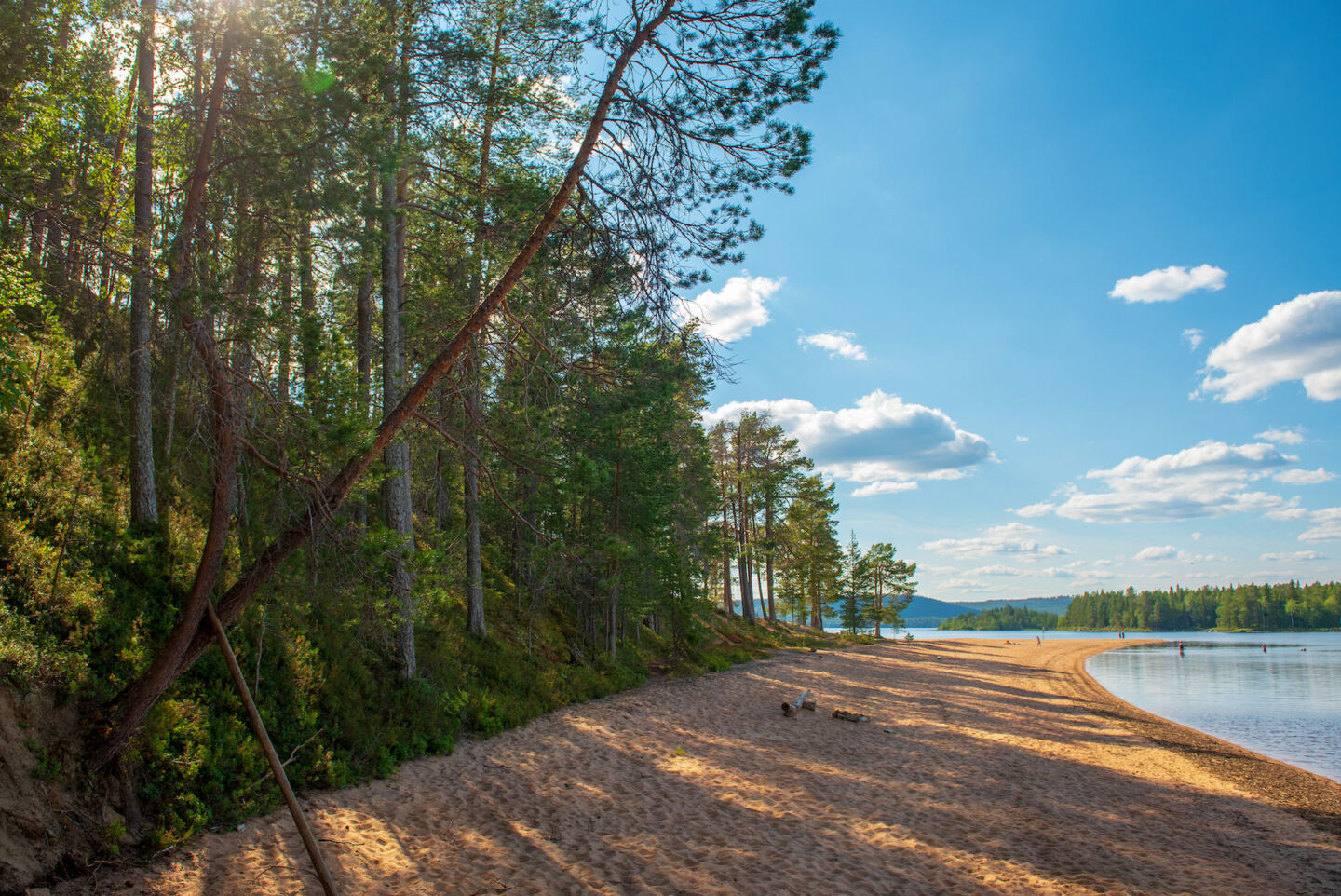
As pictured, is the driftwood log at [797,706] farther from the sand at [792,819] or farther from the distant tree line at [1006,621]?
the distant tree line at [1006,621]

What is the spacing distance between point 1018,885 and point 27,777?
30.8ft

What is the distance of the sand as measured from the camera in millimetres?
6480

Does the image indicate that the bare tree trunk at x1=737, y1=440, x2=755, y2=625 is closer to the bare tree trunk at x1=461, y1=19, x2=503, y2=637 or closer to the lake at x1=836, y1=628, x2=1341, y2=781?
the lake at x1=836, y1=628, x2=1341, y2=781

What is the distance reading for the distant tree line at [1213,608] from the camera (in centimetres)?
12581

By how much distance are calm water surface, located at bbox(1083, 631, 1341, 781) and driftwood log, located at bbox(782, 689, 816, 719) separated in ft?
35.1

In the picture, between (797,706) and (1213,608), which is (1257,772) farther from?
(1213,608)

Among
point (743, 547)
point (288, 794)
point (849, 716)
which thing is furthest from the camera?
point (743, 547)

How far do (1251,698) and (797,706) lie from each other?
25.2 metres

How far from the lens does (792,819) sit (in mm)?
8453

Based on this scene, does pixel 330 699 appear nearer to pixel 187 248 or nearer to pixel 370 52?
pixel 187 248

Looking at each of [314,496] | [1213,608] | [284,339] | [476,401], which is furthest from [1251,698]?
[1213,608]

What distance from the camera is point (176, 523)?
9422 millimetres

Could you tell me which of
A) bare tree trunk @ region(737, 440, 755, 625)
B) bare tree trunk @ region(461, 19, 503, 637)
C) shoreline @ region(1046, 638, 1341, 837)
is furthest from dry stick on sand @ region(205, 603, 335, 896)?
bare tree trunk @ region(737, 440, 755, 625)

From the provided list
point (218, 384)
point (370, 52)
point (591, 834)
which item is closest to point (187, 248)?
point (218, 384)
